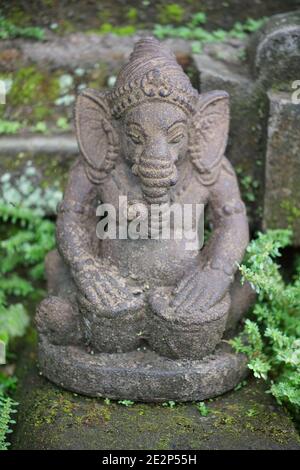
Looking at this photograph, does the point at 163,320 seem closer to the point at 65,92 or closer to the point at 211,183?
the point at 211,183

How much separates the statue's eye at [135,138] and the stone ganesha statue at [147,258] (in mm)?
10

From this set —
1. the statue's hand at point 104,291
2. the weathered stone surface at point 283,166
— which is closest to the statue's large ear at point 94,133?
the statue's hand at point 104,291

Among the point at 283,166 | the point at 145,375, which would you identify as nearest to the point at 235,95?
the point at 283,166

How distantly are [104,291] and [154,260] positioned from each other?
0.30m

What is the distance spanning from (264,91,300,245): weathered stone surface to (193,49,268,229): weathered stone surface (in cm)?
10

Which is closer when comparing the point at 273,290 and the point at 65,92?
the point at 273,290

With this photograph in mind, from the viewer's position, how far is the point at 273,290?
3541 millimetres

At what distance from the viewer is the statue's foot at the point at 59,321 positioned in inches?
134

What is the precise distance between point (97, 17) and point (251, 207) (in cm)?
170

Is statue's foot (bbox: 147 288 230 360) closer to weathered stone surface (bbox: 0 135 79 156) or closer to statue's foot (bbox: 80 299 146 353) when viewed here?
statue's foot (bbox: 80 299 146 353)

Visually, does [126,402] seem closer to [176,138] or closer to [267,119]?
[176,138]

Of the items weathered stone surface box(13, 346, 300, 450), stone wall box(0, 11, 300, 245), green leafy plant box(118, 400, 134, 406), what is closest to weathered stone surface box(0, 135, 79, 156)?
stone wall box(0, 11, 300, 245)

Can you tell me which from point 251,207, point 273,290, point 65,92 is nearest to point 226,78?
point 251,207

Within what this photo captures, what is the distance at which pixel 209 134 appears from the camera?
3572 millimetres
